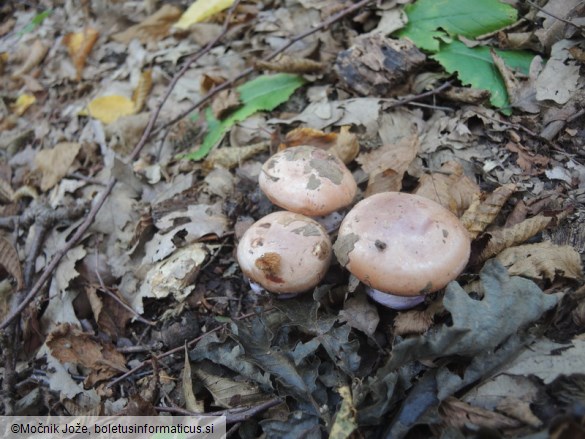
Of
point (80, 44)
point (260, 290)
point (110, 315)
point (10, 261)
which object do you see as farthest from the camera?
point (80, 44)

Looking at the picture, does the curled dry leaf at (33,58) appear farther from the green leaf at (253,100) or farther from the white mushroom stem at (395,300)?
the white mushroom stem at (395,300)

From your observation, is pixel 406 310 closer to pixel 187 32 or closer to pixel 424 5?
pixel 424 5

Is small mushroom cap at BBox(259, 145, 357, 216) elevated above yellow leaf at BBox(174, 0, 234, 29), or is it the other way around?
yellow leaf at BBox(174, 0, 234, 29)

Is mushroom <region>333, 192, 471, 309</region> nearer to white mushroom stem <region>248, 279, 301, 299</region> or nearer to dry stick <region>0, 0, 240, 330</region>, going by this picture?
white mushroom stem <region>248, 279, 301, 299</region>

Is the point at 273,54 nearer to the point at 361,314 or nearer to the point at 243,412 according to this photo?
the point at 361,314

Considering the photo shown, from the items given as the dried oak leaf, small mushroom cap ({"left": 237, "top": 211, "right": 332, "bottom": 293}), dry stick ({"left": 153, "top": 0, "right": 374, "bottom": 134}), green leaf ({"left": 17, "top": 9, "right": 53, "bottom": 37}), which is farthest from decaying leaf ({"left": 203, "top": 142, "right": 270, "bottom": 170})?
green leaf ({"left": 17, "top": 9, "right": 53, "bottom": 37})

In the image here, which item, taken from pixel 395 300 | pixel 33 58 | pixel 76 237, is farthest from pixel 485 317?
pixel 33 58
